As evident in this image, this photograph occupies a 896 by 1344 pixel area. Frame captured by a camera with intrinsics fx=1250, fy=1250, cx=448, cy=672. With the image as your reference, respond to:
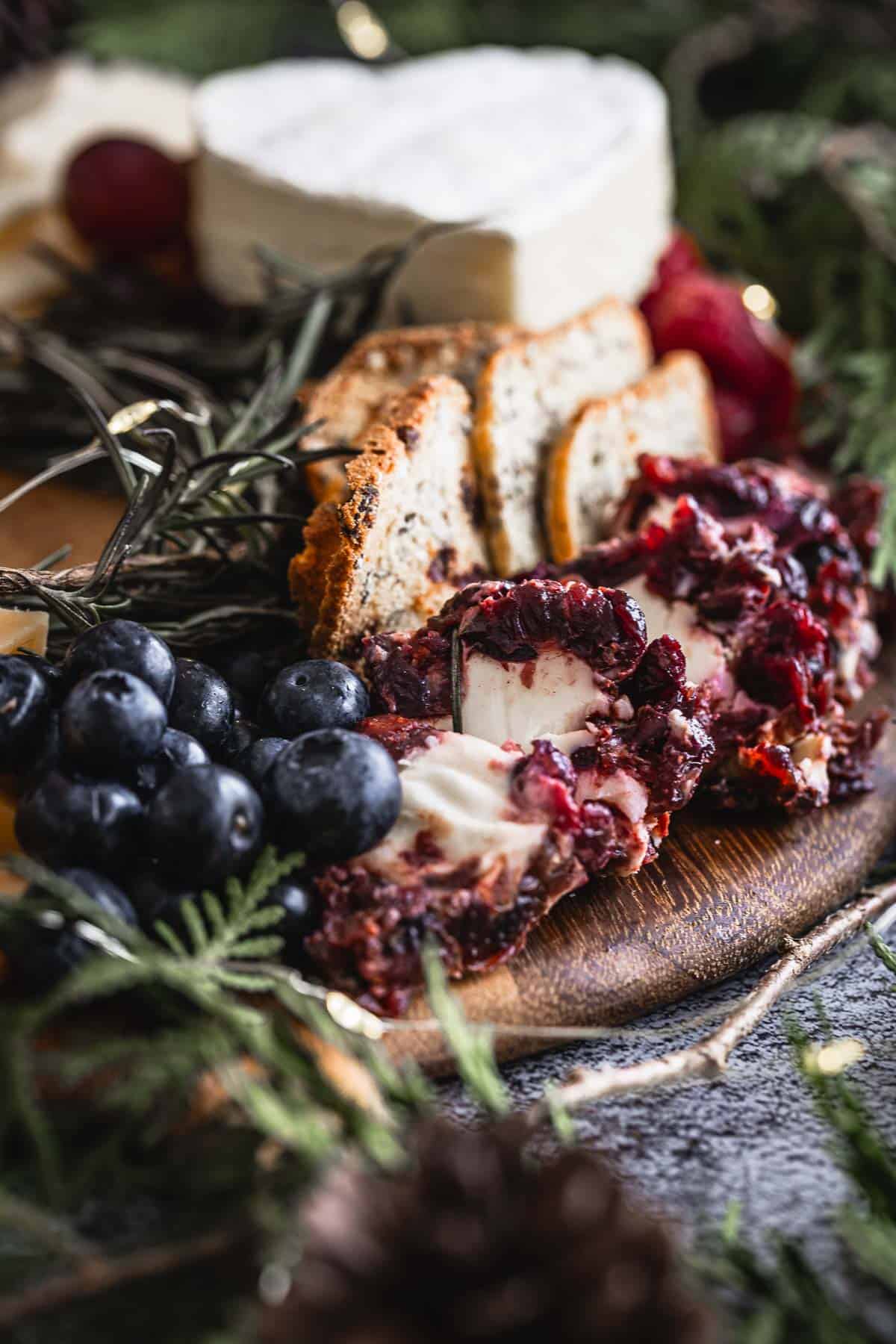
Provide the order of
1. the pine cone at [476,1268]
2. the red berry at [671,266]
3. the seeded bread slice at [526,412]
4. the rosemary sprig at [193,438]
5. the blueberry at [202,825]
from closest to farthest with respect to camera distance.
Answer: the pine cone at [476,1268] < the blueberry at [202,825] < the rosemary sprig at [193,438] < the seeded bread slice at [526,412] < the red berry at [671,266]

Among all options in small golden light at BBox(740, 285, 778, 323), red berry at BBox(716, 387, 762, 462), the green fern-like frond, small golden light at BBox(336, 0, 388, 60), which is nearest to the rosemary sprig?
the green fern-like frond

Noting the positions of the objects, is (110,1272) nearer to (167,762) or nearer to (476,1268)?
(476,1268)

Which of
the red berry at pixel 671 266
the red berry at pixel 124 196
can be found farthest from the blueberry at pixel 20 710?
the red berry at pixel 671 266

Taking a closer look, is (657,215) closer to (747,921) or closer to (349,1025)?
(747,921)

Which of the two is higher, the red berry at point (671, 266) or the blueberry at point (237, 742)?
the blueberry at point (237, 742)

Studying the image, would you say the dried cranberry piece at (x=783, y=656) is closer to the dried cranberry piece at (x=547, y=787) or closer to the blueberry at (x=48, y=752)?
the dried cranberry piece at (x=547, y=787)

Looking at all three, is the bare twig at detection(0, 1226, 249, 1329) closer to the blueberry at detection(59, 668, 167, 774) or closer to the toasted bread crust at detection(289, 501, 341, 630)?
the blueberry at detection(59, 668, 167, 774)
